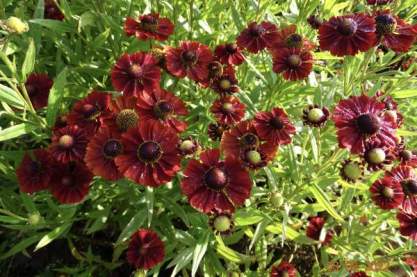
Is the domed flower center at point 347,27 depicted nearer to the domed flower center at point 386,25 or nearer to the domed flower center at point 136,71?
the domed flower center at point 386,25

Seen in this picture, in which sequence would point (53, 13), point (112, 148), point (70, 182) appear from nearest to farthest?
point (112, 148)
point (70, 182)
point (53, 13)

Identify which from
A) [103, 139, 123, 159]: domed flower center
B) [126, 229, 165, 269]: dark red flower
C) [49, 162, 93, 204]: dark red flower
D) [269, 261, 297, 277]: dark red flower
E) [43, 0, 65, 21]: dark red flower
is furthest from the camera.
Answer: [43, 0, 65, 21]: dark red flower

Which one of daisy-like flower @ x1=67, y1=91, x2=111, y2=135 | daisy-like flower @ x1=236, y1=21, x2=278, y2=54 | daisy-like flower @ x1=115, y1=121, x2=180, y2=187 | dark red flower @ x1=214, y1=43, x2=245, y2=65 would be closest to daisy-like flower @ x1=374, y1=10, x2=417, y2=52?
daisy-like flower @ x1=236, y1=21, x2=278, y2=54

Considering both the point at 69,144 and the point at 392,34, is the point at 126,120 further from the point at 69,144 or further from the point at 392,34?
the point at 392,34

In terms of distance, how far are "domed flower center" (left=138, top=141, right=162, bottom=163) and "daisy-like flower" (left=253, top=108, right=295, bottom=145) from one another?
353mm

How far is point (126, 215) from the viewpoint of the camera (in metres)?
1.95

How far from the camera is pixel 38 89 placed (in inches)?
69.0

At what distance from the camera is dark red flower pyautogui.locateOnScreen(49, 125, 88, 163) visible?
1406 millimetres

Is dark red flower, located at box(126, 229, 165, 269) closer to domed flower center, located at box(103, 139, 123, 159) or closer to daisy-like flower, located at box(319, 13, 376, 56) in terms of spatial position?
domed flower center, located at box(103, 139, 123, 159)

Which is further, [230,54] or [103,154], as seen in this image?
[230,54]

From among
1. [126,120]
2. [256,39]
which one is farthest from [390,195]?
[126,120]

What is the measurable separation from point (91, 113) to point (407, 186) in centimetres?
111

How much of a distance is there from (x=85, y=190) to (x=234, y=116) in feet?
1.96

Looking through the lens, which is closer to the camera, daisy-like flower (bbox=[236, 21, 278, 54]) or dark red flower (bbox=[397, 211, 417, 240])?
dark red flower (bbox=[397, 211, 417, 240])
